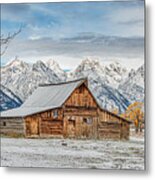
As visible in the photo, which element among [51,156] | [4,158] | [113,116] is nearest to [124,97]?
[113,116]

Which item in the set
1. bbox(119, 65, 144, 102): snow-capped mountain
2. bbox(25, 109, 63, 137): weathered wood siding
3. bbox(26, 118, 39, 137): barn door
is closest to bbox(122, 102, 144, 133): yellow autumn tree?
bbox(119, 65, 144, 102): snow-capped mountain

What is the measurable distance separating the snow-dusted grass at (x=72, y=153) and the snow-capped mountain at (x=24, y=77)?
0.23 meters

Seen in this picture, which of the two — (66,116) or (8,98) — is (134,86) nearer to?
(66,116)

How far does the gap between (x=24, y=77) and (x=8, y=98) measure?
118mm

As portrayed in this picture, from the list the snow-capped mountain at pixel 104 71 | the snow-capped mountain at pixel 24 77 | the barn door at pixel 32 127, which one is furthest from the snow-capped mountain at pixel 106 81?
the barn door at pixel 32 127

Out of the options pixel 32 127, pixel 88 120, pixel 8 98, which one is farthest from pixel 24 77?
pixel 88 120

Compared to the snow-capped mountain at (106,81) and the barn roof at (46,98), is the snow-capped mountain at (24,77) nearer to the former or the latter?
the barn roof at (46,98)

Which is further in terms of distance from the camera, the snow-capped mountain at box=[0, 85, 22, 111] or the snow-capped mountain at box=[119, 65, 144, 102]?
the snow-capped mountain at box=[0, 85, 22, 111]

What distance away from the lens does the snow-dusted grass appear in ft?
8.27

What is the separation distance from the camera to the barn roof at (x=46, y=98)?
2.57 metres

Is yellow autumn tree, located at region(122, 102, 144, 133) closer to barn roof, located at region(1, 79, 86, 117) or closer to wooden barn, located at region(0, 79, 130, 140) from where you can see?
wooden barn, located at region(0, 79, 130, 140)

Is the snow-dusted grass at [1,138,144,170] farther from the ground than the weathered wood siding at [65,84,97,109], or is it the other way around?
the weathered wood siding at [65,84,97,109]


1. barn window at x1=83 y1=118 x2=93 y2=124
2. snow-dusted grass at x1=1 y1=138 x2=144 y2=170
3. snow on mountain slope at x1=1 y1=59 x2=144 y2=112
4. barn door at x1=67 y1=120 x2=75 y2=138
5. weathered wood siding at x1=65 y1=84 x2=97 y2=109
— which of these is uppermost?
snow on mountain slope at x1=1 y1=59 x2=144 y2=112

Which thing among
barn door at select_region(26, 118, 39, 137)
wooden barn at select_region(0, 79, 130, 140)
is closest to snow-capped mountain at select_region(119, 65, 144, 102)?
wooden barn at select_region(0, 79, 130, 140)
